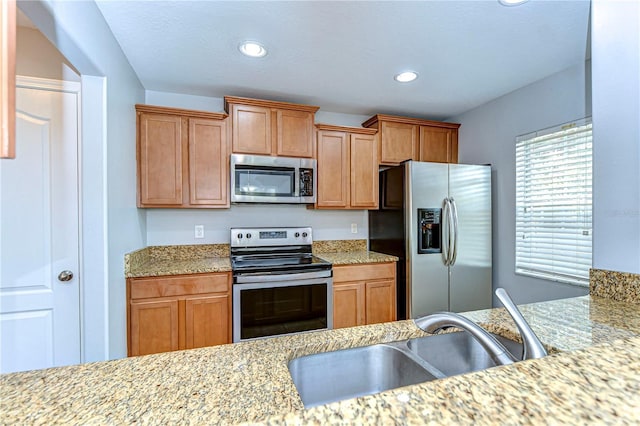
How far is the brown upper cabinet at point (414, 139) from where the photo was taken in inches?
126

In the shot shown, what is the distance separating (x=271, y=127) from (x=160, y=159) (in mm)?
996

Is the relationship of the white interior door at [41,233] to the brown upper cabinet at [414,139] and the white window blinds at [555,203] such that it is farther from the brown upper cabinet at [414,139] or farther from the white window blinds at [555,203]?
the white window blinds at [555,203]

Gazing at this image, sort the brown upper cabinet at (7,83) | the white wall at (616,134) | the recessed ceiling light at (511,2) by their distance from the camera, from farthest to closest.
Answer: the recessed ceiling light at (511,2)
the white wall at (616,134)
the brown upper cabinet at (7,83)

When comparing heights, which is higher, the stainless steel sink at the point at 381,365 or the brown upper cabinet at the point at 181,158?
the brown upper cabinet at the point at 181,158

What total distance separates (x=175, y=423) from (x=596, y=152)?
6.09 feet

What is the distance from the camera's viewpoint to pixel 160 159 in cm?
252

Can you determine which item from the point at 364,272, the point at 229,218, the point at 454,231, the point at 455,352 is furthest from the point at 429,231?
the point at 229,218

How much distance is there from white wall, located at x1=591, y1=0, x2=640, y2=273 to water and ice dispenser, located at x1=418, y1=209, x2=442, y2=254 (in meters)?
1.41

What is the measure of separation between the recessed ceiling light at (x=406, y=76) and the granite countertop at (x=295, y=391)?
2081 mm

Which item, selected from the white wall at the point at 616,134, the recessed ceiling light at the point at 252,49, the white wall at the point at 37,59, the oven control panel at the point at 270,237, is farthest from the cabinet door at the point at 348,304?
the white wall at the point at 37,59

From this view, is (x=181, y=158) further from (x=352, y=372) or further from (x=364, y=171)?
(x=352, y=372)

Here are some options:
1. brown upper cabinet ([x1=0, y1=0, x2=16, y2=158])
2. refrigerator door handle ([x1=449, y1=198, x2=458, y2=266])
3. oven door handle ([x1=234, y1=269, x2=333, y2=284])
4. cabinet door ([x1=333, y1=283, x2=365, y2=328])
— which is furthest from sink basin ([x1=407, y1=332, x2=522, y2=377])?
refrigerator door handle ([x1=449, y1=198, x2=458, y2=266])

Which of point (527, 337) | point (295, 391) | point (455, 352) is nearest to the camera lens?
point (295, 391)

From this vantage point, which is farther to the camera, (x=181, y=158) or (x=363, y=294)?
(x=363, y=294)
